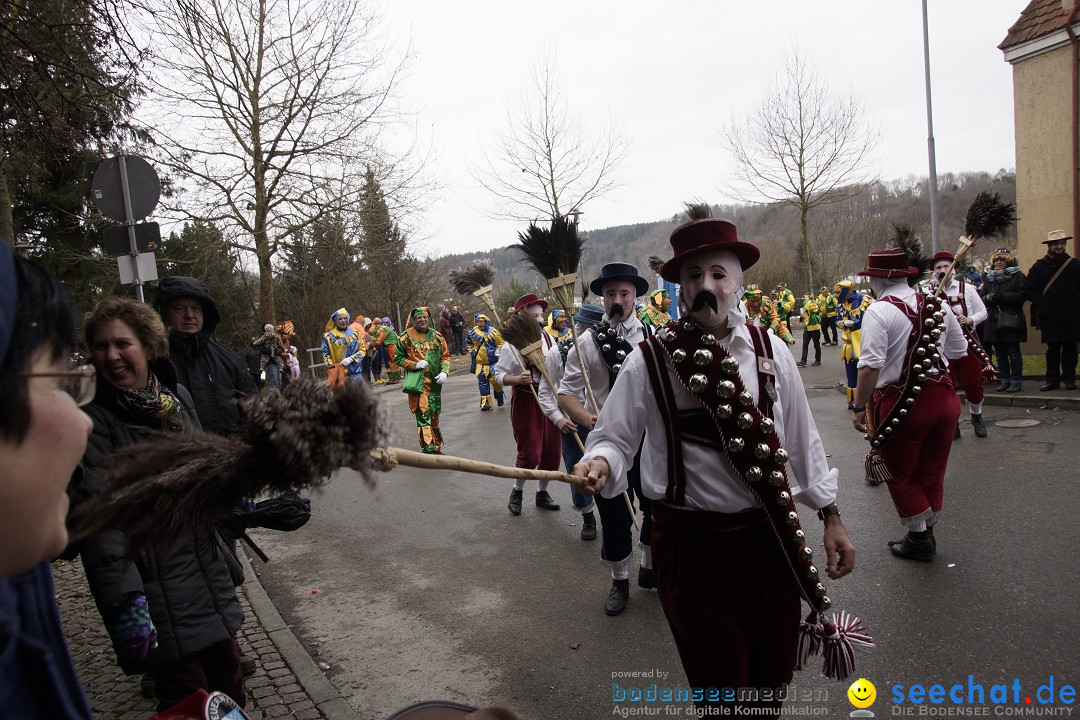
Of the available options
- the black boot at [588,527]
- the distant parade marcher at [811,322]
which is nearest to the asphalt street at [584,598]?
the black boot at [588,527]

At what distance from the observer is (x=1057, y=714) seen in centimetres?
315

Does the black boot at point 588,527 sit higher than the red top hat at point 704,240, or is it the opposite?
the red top hat at point 704,240

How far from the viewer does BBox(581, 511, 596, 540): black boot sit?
6145 millimetres

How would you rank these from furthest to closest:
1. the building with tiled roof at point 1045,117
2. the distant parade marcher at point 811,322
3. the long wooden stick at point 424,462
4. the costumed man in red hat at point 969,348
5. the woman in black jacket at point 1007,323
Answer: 1. the distant parade marcher at point 811,322
2. the building with tiled roof at point 1045,117
3. the woman in black jacket at point 1007,323
4. the costumed man in red hat at point 969,348
5. the long wooden stick at point 424,462

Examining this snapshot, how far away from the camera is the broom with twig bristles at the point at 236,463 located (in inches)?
53.3

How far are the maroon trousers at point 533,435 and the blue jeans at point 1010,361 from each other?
26.5 feet

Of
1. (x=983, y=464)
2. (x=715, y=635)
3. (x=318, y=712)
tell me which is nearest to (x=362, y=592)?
(x=318, y=712)

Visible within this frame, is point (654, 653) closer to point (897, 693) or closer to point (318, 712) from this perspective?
point (897, 693)

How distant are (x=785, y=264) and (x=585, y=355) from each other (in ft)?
150

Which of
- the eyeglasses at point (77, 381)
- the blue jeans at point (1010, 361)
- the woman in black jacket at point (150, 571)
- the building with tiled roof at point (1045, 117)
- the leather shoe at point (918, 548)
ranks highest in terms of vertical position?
the building with tiled roof at point (1045, 117)

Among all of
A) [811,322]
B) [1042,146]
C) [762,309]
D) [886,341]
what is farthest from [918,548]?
[811,322]

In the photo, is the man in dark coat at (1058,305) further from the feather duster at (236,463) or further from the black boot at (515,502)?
the feather duster at (236,463)

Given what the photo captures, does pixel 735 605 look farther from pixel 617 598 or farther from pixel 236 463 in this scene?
pixel 617 598

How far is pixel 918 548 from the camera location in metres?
4.98
